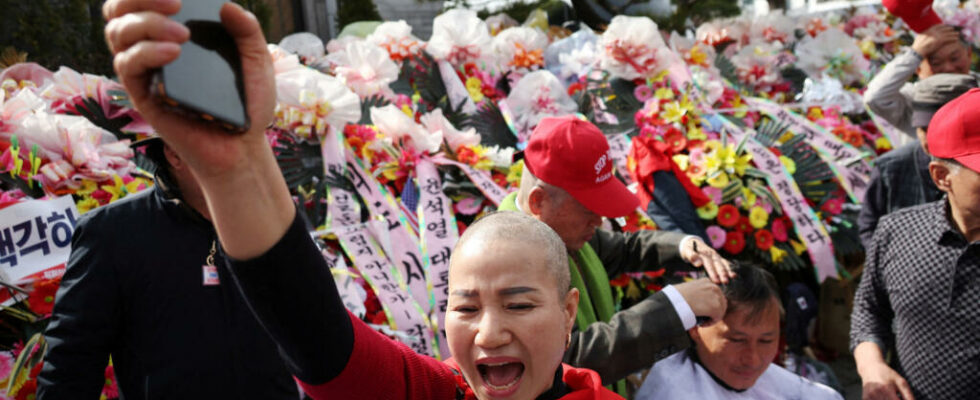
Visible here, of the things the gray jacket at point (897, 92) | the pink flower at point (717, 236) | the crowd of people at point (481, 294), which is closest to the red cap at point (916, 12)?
the gray jacket at point (897, 92)

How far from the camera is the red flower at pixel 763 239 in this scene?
3578 millimetres

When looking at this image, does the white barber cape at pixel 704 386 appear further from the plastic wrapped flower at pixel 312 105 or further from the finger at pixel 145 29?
the finger at pixel 145 29

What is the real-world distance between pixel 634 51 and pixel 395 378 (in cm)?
352

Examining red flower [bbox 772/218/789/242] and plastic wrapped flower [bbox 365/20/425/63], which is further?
plastic wrapped flower [bbox 365/20/425/63]

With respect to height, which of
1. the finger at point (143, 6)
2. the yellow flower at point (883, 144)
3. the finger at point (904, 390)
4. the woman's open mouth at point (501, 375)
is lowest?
the yellow flower at point (883, 144)

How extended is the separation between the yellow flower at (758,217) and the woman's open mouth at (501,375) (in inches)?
105

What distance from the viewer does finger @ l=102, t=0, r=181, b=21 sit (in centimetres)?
69

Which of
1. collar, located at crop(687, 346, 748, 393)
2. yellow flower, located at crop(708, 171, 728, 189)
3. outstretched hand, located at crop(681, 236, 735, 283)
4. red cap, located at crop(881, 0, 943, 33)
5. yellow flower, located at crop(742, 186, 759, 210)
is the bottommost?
yellow flower, located at crop(742, 186, 759, 210)

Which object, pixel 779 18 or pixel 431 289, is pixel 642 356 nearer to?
pixel 431 289

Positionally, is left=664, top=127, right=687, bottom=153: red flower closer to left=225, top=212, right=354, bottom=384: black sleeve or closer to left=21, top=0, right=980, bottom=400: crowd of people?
left=21, top=0, right=980, bottom=400: crowd of people

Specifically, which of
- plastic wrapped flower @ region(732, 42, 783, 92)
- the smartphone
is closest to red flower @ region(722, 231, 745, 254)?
plastic wrapped flower @ region(732, 42, 783, 92)

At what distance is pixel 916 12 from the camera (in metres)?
3.71

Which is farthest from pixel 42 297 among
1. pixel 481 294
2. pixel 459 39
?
pixel 459 39

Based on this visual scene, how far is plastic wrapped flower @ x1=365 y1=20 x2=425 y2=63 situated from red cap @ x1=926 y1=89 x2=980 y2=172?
293cm
